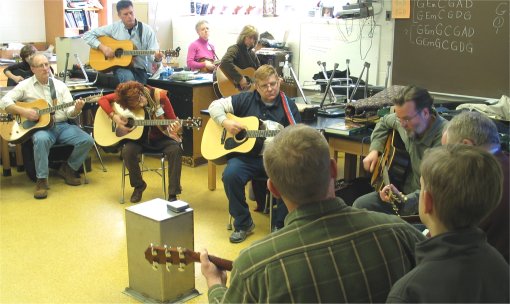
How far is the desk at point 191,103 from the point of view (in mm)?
5414

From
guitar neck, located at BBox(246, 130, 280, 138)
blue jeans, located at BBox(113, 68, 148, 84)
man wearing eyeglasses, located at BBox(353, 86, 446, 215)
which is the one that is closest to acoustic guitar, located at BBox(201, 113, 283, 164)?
guitar neck, located at BBox(246, 130, 280, 138)

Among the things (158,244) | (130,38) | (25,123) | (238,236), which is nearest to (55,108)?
(25,123)

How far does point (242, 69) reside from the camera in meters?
5.65

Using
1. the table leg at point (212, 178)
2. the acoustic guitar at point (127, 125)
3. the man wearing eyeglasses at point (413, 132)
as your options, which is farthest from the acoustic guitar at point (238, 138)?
the man wearing eyeglasses at point (413, 132)

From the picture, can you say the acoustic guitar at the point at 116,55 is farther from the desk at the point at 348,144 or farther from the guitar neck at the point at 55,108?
the desk at the point at 348,144

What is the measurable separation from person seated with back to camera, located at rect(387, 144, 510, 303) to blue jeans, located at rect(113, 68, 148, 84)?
15.6 feet

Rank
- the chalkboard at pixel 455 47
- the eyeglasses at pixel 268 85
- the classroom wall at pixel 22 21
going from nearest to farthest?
the eyeglasses at pixel 268 85, the chalkboard at pixel 455 47, the classroom wall at pixel 22 21

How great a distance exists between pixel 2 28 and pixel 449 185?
8280mm

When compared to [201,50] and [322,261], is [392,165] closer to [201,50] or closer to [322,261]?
[322,261]

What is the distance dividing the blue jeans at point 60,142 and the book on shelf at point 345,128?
2.19 metres

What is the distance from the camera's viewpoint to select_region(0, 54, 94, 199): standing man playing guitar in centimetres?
474

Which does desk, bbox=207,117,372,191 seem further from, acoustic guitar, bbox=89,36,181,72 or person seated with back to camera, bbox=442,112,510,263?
acoustic guitar, bbox=89,36,181,72

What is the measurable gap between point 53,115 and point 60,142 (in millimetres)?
239

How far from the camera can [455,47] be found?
17.3 feet
